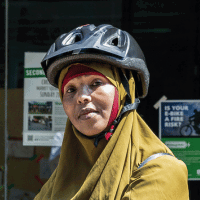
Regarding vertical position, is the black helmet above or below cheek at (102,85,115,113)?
above

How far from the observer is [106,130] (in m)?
1.49

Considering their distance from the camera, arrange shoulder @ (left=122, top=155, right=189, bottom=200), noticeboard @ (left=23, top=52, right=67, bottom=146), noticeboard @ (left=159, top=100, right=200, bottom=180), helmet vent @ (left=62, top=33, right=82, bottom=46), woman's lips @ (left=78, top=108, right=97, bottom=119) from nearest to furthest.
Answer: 1. shoulder @ (left=122, top=155, right=189, bottom=200)
2. woman's lips @ (left=78, top=108, right=97, bottom=119)
3. helmet vent @ (left=62, top=33, right=82, bottom=46)
4. noticeboard @ (left=159, top=100, right=200, bottom=180)
5. noticeboard @ (left=23, top=52, right=67, bottom=146)

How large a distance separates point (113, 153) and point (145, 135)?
8.7 inches

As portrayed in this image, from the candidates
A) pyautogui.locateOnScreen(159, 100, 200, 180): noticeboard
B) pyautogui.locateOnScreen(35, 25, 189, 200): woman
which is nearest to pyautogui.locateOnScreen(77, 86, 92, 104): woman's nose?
pyautogui.locateOnScreen(35, 25, 189, 200): woman

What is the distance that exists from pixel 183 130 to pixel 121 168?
2.44 meters

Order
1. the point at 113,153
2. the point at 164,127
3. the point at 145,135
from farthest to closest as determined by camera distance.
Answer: the point at 164,127 < the point at 145,135 < the point at 113,153

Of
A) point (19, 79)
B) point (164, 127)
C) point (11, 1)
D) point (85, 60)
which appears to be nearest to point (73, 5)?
point (11, 1)

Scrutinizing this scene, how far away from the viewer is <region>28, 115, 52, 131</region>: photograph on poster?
374 cm

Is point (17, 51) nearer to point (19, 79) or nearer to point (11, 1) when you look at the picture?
point (19, 79)

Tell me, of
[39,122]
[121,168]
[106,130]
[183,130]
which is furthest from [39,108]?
[121,168]

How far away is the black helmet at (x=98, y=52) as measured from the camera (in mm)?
1438

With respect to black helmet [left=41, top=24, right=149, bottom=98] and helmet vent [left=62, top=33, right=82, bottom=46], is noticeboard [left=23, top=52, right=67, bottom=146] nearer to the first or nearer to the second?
black helmet [left=41, top=24, right=149, bottom=98]

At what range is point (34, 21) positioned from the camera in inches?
147

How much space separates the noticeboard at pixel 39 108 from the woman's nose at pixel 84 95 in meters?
2.32
